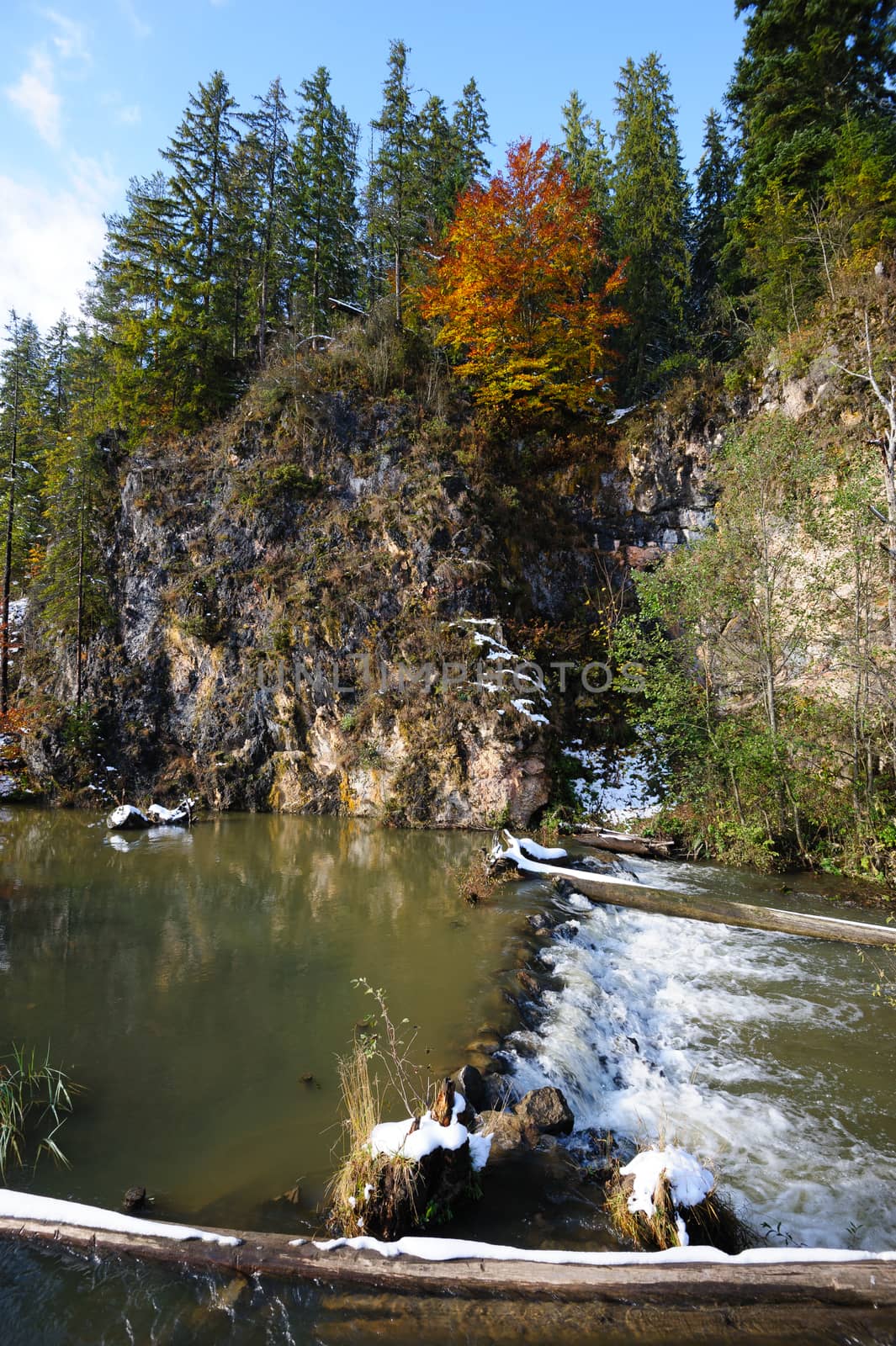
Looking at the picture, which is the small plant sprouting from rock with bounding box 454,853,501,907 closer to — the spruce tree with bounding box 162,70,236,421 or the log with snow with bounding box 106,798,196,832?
the log with snow with bounding box 106,798,196,832

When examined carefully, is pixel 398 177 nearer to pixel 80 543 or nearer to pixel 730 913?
pixel 80 543

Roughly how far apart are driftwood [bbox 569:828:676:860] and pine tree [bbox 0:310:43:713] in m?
19.2

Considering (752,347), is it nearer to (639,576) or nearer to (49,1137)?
(639,576)

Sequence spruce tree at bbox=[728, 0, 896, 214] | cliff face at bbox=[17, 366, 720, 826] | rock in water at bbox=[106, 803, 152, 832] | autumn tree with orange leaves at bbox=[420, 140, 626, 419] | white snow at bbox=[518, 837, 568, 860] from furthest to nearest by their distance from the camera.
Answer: autumn tree with orange leaves at bbox=[420, 140, 626, 419] → spruce tree at bbox=[728, 0, 896, 214] → cliff face at bbox=[17, 366, 720, 826] → rock in water at bbox=[106, 803, 152, 832] → white snow at bbox=[518, 837, 568, 860]

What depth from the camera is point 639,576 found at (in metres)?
12.2

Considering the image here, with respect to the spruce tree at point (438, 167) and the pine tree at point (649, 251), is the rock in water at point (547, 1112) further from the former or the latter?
the spruce tree at point (438, 167)

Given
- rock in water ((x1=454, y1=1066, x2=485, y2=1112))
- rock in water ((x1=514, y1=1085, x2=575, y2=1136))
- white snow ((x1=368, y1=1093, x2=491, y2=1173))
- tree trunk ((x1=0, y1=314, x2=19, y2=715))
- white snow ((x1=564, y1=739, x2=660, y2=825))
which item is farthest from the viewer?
tree trunk ((x1=0, y1=314, x2=19, y2=715))

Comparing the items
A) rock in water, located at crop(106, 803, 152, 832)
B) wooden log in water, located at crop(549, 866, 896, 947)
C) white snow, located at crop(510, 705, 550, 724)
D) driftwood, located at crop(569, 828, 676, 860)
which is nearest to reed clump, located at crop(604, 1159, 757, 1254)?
wooden log in water, located at crop(549, 866, 896, 947)

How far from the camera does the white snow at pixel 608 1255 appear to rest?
2.99 metres

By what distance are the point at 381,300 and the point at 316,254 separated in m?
6.79

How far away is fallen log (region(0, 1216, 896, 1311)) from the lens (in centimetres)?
287

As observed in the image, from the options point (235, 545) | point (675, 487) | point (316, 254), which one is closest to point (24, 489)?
point (235, 545)

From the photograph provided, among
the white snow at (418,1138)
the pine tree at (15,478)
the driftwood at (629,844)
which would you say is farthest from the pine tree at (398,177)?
the white snow at (418,1138)

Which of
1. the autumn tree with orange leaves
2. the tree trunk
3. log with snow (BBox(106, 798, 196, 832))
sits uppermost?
the autumn tree with orange leaves
